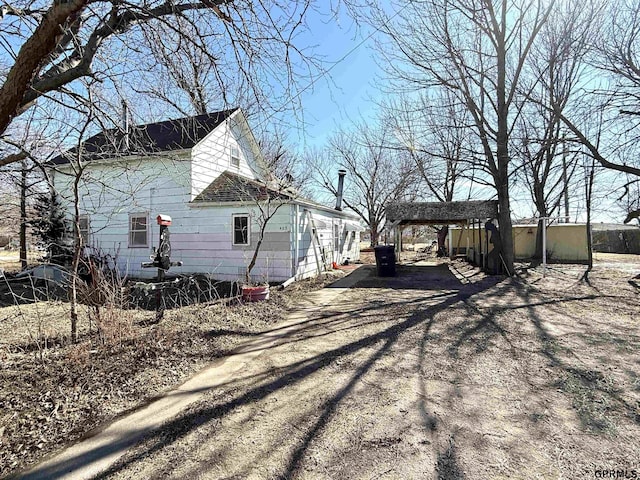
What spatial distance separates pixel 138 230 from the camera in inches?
472

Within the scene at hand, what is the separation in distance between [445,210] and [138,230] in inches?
472

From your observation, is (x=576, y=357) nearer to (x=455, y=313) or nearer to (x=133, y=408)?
(x=455, y=313)

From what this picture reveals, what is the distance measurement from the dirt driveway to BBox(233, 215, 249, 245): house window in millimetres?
5478

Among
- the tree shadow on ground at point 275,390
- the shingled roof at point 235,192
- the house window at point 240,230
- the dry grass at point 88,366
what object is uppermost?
the shingled roof at point 235,192

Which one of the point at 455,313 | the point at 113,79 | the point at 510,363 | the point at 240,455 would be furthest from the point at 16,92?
the point at 455,313

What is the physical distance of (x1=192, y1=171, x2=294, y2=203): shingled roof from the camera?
10.1 meters

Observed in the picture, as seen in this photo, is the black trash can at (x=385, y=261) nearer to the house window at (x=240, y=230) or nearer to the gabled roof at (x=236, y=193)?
the gabled roof at (x=236, y=193)

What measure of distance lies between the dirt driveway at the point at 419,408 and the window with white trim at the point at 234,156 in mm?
9532

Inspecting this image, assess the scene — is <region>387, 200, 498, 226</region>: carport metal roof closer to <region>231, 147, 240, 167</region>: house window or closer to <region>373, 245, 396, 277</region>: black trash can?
<region>373, 245, 396, 277</region>: black trash can

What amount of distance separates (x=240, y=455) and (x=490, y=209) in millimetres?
12763

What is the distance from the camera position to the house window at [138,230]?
39.3 feet

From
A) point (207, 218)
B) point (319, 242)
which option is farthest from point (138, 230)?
point (319, 242)

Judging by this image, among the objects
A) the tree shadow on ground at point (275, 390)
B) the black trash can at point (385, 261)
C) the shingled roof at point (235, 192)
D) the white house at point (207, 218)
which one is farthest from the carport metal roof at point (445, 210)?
the tree shadow on ground at point (275, 390)

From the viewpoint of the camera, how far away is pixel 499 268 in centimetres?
1224
